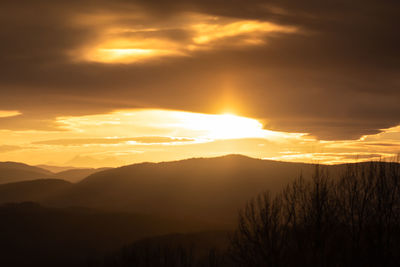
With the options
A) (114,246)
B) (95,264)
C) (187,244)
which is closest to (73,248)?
(114,246)

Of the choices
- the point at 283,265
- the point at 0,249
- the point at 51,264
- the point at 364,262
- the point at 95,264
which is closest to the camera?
the point at 364,262

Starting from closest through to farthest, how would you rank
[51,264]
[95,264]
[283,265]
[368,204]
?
1. [283,265]
2. [368,204]
3. [95,264]
4. [51,264]

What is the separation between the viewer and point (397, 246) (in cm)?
5375

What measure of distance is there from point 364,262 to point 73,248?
531ft

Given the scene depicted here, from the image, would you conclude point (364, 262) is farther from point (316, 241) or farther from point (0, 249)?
point (0, 249)

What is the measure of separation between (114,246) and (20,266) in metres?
38.6

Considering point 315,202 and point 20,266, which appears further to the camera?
point 20,266

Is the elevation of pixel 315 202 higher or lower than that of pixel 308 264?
higher

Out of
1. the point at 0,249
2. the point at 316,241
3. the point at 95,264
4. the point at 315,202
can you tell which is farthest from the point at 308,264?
the point at 0,249

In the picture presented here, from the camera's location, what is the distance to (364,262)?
48.4 meters

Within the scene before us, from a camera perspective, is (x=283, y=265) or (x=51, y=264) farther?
(x=51, y=264)

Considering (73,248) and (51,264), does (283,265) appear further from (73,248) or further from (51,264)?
(73,248)

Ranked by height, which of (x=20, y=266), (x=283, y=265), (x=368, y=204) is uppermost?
(x=368, y=204)

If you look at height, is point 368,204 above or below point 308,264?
above
